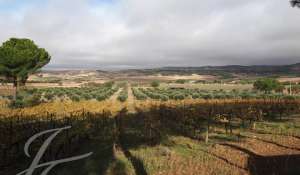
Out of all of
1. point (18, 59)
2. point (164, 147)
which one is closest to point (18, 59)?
point (18, 59)

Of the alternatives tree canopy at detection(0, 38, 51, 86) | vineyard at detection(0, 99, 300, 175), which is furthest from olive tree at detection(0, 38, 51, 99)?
vineyard at detection(0, 99, 300, 175)

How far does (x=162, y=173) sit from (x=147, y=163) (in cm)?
141

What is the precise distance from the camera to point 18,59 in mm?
42188

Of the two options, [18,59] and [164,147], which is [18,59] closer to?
[18,59]

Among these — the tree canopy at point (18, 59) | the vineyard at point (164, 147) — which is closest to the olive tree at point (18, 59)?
the tree canopy at point (18, 59)

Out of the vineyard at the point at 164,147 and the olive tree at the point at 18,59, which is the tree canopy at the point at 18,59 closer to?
the olive tree at the point at 18,59

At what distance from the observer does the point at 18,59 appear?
4219 cm

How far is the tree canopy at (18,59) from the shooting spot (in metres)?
42.0

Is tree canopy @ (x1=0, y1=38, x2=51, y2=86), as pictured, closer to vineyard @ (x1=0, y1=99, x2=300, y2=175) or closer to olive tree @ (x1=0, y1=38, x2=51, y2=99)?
olive tree @ (x1=0, y1=38, x2=51, y2=99)

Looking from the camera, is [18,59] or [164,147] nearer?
[164,147]

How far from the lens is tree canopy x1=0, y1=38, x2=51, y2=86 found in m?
42.0

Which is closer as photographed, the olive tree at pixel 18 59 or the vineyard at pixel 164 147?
the vineyard at pixel 164 147

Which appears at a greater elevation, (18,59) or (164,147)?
(18,59)

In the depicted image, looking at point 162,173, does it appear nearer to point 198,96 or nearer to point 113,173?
point 113,173
